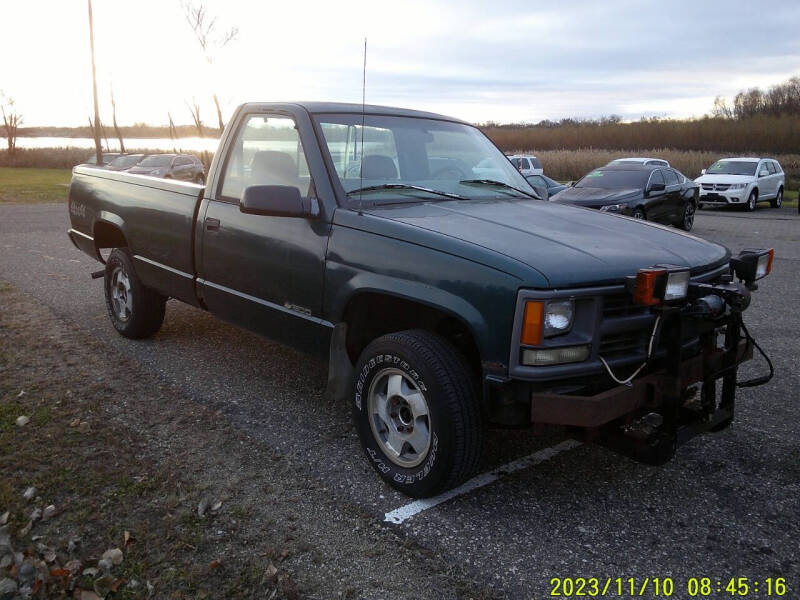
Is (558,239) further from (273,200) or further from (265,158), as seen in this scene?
(265,158)

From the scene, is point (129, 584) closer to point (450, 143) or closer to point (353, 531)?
point (353, 531)

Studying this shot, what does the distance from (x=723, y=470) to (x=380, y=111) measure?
296cm

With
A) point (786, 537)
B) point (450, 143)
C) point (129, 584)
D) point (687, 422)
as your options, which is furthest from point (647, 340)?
point (129, 584)

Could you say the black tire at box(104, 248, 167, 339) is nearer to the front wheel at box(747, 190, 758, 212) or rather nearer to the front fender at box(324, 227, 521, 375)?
the front fender at box(324, 227, 521, 375)

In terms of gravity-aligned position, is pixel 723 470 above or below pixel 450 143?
below

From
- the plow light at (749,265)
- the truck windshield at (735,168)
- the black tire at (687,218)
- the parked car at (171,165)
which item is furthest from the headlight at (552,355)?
the truck windshield at (735,168)

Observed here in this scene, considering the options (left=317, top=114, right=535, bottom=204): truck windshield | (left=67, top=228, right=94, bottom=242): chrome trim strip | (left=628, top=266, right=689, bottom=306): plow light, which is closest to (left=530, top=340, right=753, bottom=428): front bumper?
(left=628, top=266, right=689, bottom=306): plow light

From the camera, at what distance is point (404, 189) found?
4188 mm

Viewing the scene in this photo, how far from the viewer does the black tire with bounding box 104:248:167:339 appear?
5824 mm

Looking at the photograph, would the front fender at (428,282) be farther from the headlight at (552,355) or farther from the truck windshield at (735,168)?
the truck windshield at (735,168)

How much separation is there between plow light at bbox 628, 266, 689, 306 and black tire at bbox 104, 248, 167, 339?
4.09 meters

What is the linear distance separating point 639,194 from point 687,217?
9.05ft

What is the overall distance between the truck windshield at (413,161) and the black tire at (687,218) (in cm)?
1328

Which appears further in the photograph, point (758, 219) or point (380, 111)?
point (758, 219)
